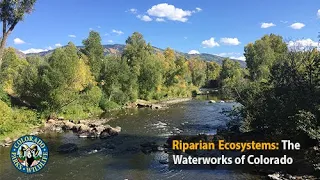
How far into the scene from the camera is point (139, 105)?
6894cm

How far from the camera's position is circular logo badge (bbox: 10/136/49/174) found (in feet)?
67.9

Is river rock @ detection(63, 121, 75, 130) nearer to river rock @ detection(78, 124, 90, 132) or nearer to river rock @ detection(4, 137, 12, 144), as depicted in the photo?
river rock @ detection(78, 124, 90, 132)

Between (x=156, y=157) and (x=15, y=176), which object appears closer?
(x=15, y=176)

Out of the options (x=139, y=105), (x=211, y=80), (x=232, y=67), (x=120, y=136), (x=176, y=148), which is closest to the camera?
(x=176, y=148)

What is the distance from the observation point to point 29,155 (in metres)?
20.6

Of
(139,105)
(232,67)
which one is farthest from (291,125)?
(232,67)

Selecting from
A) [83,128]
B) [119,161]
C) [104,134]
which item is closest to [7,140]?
[83,128]

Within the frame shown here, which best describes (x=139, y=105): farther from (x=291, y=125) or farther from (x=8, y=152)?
(x=291, y=125)

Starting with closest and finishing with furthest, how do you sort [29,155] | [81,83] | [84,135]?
[29,155], [84,135], [81,83]

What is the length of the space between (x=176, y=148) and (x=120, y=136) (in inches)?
375

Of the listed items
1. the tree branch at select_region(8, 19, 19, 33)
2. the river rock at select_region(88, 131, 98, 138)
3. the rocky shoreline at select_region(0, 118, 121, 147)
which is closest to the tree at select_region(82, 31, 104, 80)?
the rocky shoreline at select_region(0, 118, 121, 147)

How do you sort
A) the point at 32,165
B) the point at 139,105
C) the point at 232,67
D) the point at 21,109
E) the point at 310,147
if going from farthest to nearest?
the point at 232,67 → the point at 139,105 → the point at 21,109 → the point at 310,147 → the point at 32,165

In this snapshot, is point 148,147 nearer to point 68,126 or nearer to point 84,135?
point 84,135

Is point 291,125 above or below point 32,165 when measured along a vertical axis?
above
